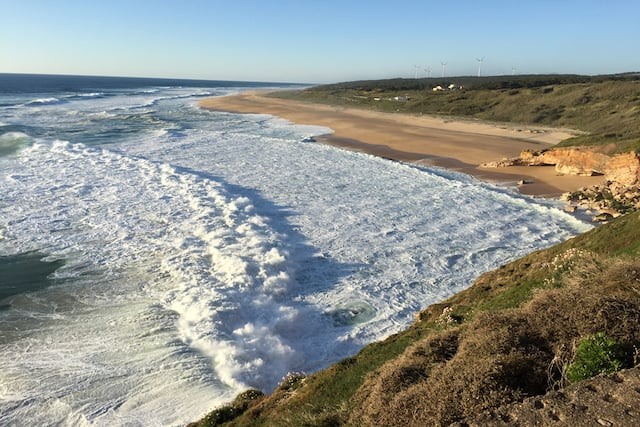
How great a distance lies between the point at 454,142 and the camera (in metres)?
39.4

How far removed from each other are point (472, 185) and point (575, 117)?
1409 inches

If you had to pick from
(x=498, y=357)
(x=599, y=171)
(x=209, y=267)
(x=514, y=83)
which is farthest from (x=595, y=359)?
(x=514, y=83)

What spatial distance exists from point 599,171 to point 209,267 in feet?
71.7

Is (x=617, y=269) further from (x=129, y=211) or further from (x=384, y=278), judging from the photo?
(x=129, y=211)

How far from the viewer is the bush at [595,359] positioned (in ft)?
15.0

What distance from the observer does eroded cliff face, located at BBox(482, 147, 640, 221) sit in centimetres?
1945

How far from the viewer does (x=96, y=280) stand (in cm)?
1253

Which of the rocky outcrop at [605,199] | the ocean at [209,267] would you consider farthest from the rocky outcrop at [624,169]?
the ocean at [209,267]

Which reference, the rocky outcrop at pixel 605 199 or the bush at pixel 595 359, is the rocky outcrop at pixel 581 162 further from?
the bush at pixel 595 359

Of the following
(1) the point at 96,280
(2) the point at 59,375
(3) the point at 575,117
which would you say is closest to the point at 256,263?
(1) the point at 96,280

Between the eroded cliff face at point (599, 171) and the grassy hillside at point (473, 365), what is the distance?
44.3ft

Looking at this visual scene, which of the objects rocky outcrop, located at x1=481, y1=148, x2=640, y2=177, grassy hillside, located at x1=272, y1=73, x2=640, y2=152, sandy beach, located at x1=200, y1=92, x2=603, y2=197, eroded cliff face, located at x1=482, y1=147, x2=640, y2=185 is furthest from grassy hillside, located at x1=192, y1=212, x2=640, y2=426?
grassy hillside, located at x1=272, y1=73, x2=640, y2=152

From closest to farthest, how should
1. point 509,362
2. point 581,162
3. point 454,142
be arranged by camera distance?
point 509,362
point 581,162
point 454,142

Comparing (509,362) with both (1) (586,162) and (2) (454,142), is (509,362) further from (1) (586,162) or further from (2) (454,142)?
(2) (454,142)
